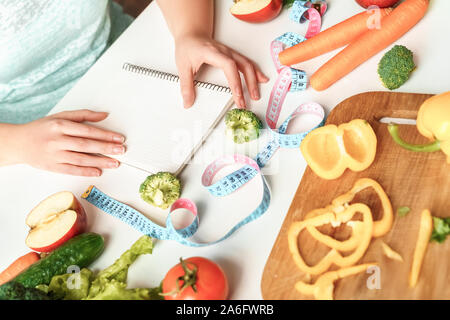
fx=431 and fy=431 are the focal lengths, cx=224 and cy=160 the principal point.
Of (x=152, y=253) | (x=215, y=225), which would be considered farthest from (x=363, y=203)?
(x=152, y=253)

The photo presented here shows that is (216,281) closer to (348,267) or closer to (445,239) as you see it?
(348,267)

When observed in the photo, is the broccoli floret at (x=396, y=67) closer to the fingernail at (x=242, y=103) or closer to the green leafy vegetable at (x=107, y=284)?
the fingernail at (x=242, y=103)

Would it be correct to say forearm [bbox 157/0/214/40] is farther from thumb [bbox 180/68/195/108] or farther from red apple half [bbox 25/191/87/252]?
red apple half [bbox 25/191/87/252]

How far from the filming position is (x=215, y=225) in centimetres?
129

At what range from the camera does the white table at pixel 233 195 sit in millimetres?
1239

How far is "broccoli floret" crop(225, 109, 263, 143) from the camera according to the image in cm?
141

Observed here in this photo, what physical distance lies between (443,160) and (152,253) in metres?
0.88

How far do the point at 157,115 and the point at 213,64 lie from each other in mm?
282

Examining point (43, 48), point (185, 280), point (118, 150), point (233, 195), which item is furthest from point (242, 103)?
A: point (43, 48)

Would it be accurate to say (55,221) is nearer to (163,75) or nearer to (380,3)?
(163,75)

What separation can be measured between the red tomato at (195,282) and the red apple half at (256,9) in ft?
3.29

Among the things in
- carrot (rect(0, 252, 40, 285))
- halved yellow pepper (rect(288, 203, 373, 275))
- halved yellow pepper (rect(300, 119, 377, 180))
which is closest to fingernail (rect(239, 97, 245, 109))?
halved yellow pepper (rect(300, 119, 377, 180))

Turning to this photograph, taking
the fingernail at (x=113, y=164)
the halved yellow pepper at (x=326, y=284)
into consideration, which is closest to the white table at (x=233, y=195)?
the fingernail at (x=113, y=164)
